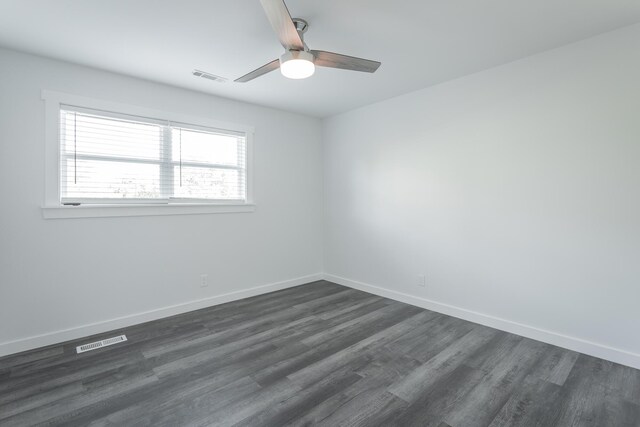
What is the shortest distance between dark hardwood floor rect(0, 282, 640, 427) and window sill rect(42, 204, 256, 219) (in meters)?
1.15

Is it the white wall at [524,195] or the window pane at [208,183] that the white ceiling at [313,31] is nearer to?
the white wall at [524,195]

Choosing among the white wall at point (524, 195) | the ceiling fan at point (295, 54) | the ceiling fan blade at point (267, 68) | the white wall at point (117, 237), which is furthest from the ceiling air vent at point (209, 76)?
the white wall at point (524, 195)

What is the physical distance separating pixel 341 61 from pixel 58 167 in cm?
267

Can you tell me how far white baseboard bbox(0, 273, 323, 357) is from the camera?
8.59 ft

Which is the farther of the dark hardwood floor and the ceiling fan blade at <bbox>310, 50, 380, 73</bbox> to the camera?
the ceiling fan blade at <bbox>310, 50, 380, 73</bbox>

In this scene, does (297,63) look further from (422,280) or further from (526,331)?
(526,331)

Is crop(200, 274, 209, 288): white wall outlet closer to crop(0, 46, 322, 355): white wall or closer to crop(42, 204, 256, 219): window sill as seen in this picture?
crop(0, 46, 322, 355): white wall

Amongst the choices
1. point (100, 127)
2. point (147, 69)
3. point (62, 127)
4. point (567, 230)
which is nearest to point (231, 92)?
point (147, 69)

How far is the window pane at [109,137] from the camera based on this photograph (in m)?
2.87

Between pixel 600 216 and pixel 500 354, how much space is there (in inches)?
54.3

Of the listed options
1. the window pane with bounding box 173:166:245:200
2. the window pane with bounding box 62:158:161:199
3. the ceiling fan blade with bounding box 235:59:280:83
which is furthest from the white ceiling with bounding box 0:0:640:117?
the window pane with bounding box 173:166:245:200

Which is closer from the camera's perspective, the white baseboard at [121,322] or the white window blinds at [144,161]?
the white baseboard at [121,322]

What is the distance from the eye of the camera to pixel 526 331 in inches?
113

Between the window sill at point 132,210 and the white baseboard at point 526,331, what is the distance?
2297 mm
